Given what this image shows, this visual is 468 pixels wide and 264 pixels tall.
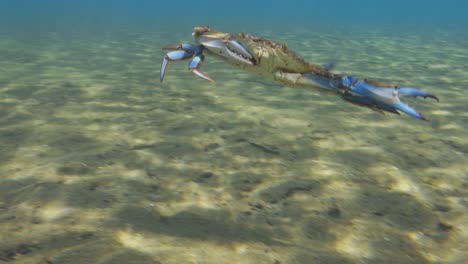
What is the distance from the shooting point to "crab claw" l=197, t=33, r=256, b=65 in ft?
10.4

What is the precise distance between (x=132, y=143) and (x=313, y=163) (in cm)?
203

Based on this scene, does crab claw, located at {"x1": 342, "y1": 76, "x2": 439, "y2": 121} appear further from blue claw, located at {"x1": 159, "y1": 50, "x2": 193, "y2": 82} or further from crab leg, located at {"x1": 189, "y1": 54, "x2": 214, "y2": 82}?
blue claw, located at {"x1": 159, "y1": 50, "x2": 193, "y2": 82}

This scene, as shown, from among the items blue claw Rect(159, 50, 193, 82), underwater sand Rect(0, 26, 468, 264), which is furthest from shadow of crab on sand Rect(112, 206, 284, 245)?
blue claw Rect(159, 50, 193, 82)

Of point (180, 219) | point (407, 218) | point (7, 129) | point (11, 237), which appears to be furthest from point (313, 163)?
point (7, 129)

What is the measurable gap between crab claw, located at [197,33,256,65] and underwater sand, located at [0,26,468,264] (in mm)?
1053

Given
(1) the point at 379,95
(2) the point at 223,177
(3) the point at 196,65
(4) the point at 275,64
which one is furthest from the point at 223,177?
(1) the point at 379,95

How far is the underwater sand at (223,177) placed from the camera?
227 centimetres

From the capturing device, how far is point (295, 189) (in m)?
3.10

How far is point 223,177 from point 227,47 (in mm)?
1197

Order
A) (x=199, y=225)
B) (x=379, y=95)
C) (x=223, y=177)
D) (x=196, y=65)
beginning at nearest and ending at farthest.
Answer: (x=199, y=225) → (x=379, y=95) → (x=196, y=65) → (x=223, y=177)

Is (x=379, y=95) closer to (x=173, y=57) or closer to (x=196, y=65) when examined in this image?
(x=196, y=65)

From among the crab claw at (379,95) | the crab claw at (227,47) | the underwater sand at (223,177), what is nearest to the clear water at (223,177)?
the underwater sand at (223,177)

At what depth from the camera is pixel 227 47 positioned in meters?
3.18

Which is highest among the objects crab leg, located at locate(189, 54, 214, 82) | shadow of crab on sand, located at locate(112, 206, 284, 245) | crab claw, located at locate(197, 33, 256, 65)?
crab claw, located at locate(197, 33, 256, 65)
